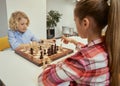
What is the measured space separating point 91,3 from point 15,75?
0.88 m

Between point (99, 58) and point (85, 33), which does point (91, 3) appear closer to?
point (85, 33)

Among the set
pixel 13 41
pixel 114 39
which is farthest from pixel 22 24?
pixel 114 39

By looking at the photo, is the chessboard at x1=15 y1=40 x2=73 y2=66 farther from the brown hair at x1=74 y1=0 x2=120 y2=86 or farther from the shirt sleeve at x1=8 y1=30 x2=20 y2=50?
the brown hair at x1=74 y1=0 x2=120 y2=86

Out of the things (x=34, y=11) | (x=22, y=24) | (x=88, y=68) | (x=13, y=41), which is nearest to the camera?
(x=88, y=68)

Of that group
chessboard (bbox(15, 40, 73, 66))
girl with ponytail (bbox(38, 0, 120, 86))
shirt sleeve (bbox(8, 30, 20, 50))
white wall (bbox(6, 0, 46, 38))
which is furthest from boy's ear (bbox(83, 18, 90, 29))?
white wall (bbox(6, 0, 46, 38))

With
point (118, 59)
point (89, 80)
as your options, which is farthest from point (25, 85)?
point (118, 59)

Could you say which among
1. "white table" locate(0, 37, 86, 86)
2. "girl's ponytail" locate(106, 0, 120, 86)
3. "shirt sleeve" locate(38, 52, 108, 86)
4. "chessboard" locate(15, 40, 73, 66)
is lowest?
"white table" locate(0, 37, 86, 86)

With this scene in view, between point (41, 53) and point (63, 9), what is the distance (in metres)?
3.85

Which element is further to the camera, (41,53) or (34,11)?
(34,11)

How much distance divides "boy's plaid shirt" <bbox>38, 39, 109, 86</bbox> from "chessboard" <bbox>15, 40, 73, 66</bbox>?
2.30 feet

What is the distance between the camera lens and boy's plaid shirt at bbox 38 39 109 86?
69 centimetres

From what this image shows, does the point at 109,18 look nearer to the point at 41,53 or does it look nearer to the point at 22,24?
the point at 41,53

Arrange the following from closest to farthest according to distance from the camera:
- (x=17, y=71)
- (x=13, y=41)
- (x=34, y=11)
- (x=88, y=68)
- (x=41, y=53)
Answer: (x=88, y=68) < (x=17, y=71) < (x=41, y=53) < (x=13, y=41) < (x=34, y=11)

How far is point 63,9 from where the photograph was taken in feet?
17.1
